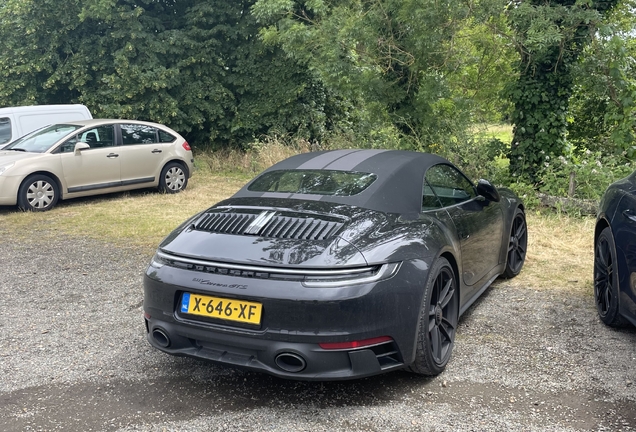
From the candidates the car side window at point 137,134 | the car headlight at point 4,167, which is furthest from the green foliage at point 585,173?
the car headlight at point 4,167

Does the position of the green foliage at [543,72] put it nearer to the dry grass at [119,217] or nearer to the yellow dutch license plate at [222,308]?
the dry grass at [119,217]

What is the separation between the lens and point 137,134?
1144 cm

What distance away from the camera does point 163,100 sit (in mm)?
16484

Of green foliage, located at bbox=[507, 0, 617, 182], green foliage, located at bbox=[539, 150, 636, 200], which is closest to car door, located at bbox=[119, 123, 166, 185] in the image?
green foliage, located at bbox=[507, 0, 617, 182]

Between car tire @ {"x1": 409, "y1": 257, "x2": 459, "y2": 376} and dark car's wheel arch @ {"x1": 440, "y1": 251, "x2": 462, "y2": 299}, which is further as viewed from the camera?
dark car's wheel arch @ {"x1": 440, "y1": 251, "x2": 462, "y2": 299}

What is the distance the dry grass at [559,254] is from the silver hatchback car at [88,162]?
6877mm

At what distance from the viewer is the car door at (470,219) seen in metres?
4.44

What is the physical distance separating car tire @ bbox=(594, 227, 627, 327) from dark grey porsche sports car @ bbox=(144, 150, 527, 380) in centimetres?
111

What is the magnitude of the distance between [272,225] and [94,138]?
8.13 m

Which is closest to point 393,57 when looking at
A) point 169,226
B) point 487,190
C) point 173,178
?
point 173,178

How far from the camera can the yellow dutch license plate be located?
3.25 m

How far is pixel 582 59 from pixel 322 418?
900 centimetres

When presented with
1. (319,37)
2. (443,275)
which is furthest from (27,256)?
(319,37)

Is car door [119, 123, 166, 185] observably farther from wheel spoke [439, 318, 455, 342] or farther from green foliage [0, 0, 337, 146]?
wheel spoke [439, 318, 455, 342]
